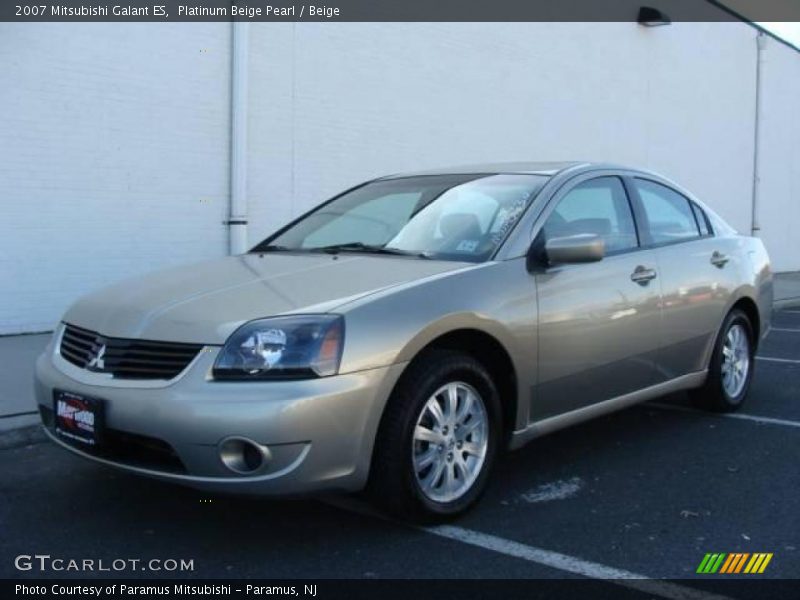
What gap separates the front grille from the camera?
11.6 feet

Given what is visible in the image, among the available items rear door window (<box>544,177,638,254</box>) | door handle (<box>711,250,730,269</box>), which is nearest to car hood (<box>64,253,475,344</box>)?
rear door window (<box>544,177,638,254</box>)

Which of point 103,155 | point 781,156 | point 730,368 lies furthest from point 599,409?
point 781,156

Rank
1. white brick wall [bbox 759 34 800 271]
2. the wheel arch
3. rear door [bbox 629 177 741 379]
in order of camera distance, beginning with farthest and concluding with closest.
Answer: white brick wall [bbox 759 34 800 271], rear door [bbox 629 177 741 379], the wheel arch

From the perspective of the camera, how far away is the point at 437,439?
383 centimetres

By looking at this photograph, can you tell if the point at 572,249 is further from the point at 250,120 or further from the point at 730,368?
the point at 250,120

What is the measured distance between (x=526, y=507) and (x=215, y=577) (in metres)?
1.53

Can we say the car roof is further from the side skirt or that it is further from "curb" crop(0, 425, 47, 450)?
"curb" crop(0, 425, 47, 450)

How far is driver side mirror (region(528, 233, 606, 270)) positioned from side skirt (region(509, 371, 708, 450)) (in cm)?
78

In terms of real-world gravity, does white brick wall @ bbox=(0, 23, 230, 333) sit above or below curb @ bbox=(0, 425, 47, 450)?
above

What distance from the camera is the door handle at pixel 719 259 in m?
5.64

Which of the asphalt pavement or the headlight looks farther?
the asphalt pavement

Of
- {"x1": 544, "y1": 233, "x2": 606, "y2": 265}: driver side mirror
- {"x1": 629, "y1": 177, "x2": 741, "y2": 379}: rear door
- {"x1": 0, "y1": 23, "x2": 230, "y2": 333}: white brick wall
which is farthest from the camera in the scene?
{"x1": 0, "y1": 23, "x2": 230, "y2": 333}: white brick wall

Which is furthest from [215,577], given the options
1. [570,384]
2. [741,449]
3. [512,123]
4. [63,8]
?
[512,123]

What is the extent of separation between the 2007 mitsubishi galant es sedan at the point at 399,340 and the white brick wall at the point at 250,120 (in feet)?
13.7
